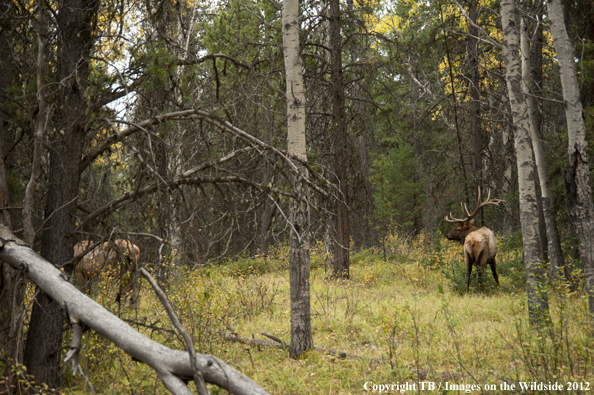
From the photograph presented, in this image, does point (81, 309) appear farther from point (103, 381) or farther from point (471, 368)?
point (471, 368)

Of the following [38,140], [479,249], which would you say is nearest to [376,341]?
[479,249]

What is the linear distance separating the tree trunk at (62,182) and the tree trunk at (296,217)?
100 inches

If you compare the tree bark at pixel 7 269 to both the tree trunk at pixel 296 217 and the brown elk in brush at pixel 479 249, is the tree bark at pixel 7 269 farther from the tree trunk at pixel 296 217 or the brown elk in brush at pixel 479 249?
the brown elk in brush at pixel 479 249

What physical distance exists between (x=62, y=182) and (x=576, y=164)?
21.6ft

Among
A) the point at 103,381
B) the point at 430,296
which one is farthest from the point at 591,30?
the point at 103,381

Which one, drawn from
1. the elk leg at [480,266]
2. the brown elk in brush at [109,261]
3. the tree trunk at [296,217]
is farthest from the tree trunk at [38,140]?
the elk leg at [480,266]

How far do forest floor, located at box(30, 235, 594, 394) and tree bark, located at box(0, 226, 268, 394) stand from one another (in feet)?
2.61

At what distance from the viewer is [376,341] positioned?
6195mm

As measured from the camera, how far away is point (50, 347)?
424 cm

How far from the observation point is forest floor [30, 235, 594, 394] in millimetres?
4527

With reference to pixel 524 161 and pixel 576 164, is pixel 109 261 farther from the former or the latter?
pixel 576 164

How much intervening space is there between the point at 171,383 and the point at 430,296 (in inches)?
310

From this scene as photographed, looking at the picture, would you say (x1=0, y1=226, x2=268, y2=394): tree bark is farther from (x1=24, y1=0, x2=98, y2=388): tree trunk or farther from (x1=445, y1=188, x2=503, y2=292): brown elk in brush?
(x1=445, y1=188, x2=503, y2=292): brown elk in brush

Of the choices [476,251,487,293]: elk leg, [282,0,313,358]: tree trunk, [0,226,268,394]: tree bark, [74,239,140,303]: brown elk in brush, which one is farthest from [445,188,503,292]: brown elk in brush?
[0,226,268,394]: tree bark
